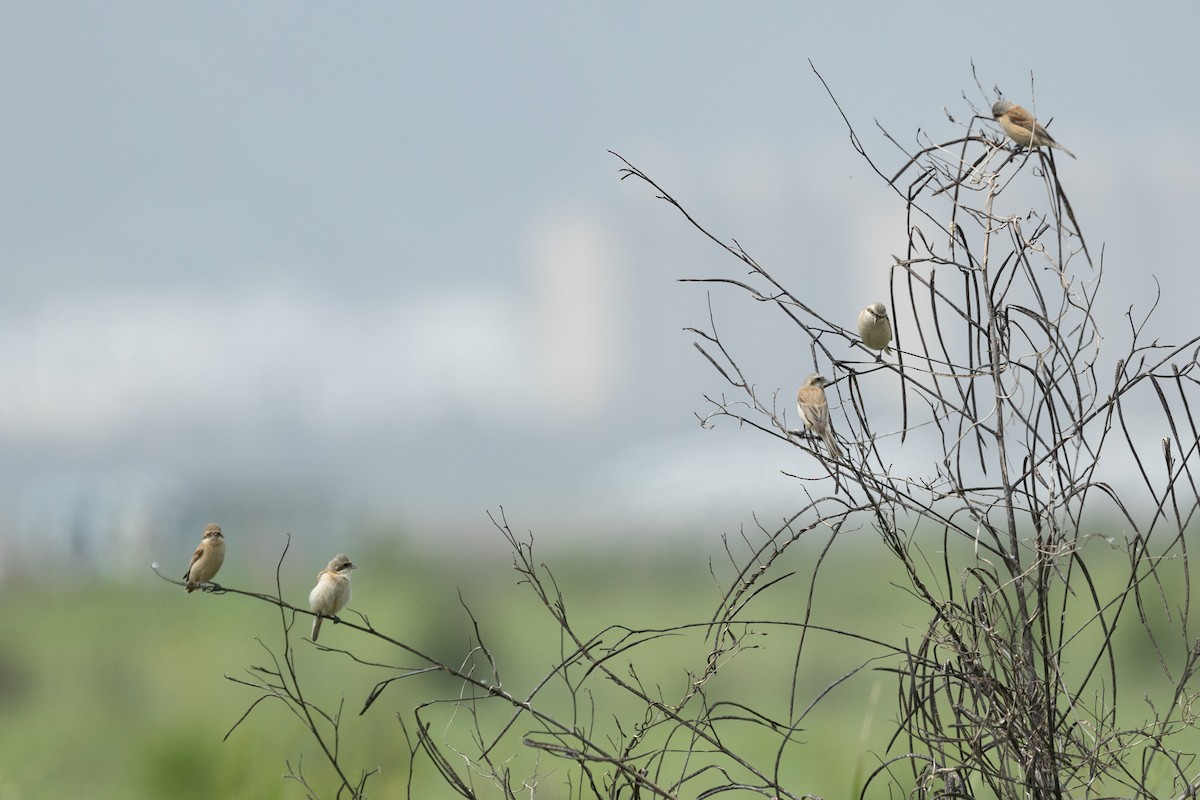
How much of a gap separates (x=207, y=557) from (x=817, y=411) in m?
1.51

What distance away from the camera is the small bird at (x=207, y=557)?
2939mm

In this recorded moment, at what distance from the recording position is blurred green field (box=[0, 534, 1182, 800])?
2443 cm

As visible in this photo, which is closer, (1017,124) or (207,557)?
(1017,124)

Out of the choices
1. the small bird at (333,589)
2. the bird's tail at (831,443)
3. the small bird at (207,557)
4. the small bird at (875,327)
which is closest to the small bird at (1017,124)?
the small bird at (875,327)

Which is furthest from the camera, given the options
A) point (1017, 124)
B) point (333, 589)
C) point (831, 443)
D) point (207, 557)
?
point (207, 557)

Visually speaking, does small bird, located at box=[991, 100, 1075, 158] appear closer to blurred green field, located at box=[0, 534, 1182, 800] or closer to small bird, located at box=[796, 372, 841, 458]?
small bird, located at box=[796, 372, 841, 458]

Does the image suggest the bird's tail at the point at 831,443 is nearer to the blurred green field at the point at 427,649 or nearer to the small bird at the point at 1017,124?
the small bird at the point at 1017,124

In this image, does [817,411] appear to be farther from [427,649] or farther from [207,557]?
[427,649]

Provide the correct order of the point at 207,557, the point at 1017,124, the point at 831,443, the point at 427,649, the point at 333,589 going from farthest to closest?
1. the point at 427,649
2. the point at 207,557
3. the point at 333,589
4. the point at 1017,124
5. the point at 831,443

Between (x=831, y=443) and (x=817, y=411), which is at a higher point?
(x=817, y=411)

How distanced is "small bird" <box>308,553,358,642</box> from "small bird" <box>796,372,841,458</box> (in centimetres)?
111

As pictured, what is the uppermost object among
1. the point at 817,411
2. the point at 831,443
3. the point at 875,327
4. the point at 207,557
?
the point at 875,327

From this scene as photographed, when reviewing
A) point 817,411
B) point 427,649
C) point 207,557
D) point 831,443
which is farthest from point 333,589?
point 427,649

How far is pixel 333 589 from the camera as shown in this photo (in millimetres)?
2857
